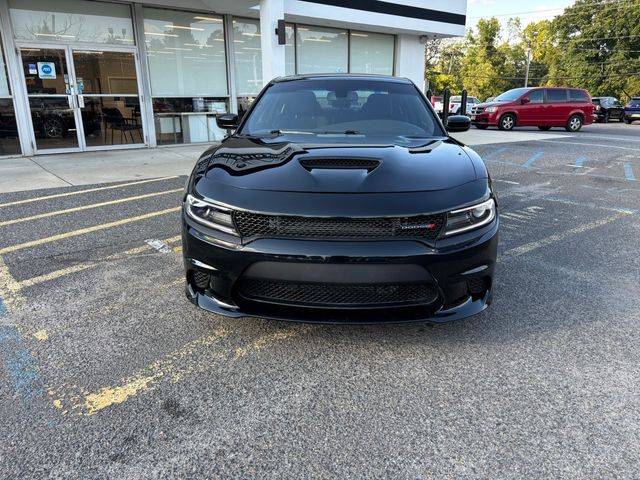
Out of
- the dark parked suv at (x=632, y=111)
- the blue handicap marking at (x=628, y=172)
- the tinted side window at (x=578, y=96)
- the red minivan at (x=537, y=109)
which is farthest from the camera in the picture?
the dark parked suv at (x=632, y=111)

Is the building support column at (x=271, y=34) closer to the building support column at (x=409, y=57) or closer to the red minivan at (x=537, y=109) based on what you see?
the building support column at (x=409, y=57)

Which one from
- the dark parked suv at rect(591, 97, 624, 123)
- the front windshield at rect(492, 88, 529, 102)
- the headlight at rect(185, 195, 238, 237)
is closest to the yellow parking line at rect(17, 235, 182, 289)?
the headlight at rect(185, 195, 238, 237)

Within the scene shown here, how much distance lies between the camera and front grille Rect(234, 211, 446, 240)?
2.27 meters

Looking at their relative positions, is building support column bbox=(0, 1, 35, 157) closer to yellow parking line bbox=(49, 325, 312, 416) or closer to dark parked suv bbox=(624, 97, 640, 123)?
yellow parking line bbox=(49, 325, 312, 416)

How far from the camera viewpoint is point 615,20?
159 ft

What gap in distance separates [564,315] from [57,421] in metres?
3.01

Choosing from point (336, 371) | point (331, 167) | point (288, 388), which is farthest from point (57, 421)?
point (331, 167)

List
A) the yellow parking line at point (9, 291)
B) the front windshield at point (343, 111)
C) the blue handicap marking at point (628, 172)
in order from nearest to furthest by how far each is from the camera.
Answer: the yellow parking line at point (9, 291), the front windshield at point (343, 111), the blue handicap marking at point (628, 172)

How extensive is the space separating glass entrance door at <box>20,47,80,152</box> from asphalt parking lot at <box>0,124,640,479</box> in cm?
713

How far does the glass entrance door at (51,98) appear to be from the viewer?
9.66 meters

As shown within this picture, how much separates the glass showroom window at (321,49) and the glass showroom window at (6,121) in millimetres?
7499

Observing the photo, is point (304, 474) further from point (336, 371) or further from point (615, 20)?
point (615, 20)

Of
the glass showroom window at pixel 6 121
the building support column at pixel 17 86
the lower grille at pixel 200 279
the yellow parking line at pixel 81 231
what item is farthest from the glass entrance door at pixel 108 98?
the lower grille at pixel 200 279

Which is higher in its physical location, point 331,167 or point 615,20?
point 615,20
